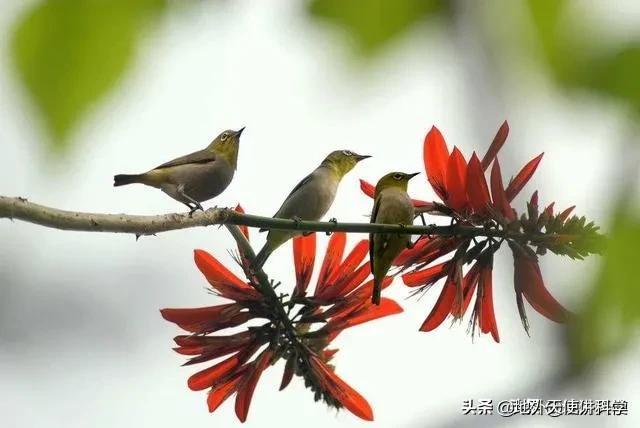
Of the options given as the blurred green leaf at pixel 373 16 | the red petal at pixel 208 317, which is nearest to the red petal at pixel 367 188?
the red petal at pixel 208 317

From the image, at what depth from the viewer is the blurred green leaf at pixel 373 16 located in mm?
404

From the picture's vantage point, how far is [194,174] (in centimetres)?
224

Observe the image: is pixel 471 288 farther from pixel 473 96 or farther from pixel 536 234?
pixel 473 96

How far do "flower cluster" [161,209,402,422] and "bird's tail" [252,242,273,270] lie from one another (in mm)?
25

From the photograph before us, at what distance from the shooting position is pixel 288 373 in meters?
1.86

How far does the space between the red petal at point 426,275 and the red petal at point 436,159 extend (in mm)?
147

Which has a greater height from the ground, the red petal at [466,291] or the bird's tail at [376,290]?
the bird's tail at [376,290]

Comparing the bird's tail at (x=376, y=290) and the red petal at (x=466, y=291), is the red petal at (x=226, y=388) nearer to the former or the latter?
the bird's tail at (x=376, y=290)

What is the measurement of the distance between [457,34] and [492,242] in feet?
4.11

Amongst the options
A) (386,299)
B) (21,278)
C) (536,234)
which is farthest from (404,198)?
(21,278)

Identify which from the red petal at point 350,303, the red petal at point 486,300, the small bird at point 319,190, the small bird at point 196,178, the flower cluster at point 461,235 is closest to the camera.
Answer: the flower cluster at point 461,235

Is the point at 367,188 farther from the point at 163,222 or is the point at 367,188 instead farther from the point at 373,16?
the point at 373,16

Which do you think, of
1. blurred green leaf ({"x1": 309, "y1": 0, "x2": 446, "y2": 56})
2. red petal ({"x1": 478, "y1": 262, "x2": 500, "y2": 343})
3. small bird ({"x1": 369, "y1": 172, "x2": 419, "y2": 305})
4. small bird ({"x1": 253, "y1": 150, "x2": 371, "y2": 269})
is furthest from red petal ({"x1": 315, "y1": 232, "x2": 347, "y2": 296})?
blurred green leaf ({"x1": 309, "y1": 0, "x2": 446, "y2": 56})

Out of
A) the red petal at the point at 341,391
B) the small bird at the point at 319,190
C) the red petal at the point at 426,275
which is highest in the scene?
the small bird at the point at 319,190
